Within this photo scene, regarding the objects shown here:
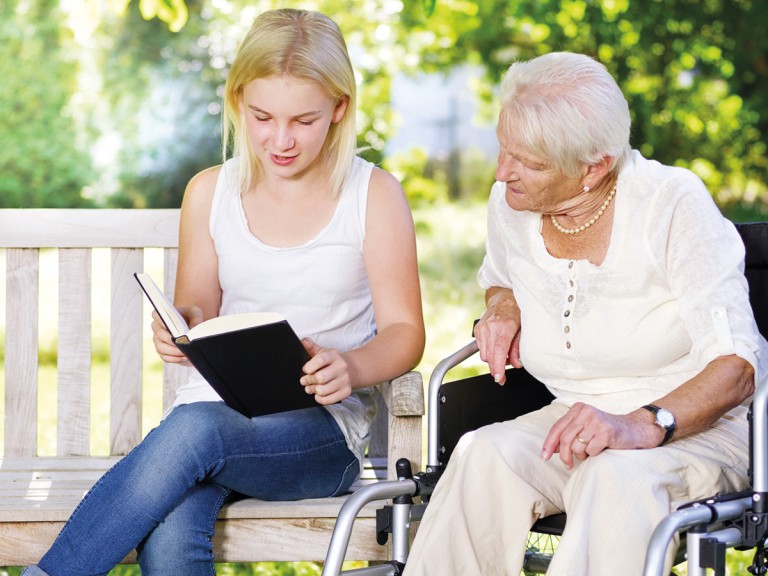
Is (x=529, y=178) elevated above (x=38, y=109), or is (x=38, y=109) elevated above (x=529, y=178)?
(x=38, y=109)

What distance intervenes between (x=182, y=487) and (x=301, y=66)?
0.87m

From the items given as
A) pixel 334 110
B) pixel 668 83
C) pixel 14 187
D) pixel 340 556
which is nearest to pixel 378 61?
pixel 668 83

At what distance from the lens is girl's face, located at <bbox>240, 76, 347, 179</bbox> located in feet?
7.98

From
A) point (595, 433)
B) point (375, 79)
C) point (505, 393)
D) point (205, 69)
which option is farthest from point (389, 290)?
point (205, 69)

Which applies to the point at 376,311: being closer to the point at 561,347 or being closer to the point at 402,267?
the point at 402,267

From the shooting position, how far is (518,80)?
223 cm

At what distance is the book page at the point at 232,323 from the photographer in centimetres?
215

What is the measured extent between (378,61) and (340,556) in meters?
7.79

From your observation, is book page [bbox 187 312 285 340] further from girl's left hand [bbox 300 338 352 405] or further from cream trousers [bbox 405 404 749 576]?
cream trousers [bbox 405 404 749 576]

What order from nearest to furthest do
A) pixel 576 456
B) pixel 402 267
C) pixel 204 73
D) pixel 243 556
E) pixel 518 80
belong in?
pixel 576 456 → pixel 518 80 → pixel 243 556 → pixel 402 267 → pixel 204 73

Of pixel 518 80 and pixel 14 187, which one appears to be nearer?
pixel 518 80

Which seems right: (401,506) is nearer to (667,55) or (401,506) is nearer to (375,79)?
(375,79)

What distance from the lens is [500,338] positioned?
2465 millimetres

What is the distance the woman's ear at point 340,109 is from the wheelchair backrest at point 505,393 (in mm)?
622
